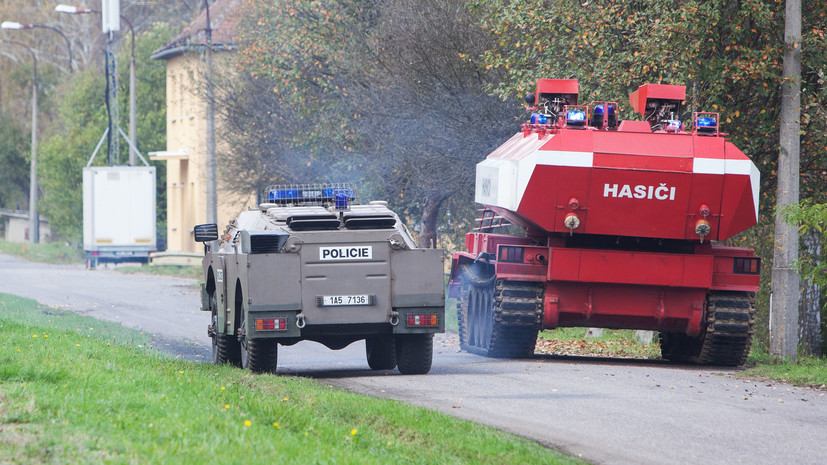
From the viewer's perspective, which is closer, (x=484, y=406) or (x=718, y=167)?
(x=484, y=406)

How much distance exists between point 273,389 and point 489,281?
19.8ft

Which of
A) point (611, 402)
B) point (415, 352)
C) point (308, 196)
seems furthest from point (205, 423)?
point (308, 196)

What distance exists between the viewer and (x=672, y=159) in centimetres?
1452

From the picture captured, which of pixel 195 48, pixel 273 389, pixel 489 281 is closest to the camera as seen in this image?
pixel 273 389

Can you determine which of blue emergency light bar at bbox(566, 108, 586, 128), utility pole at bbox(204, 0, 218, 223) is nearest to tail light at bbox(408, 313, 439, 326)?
blue emergency light bar at bbox(566, 108, 586, 128)

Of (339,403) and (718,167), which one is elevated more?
(718,167)

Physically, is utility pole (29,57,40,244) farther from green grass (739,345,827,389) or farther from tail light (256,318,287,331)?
tail light (256,318,287,331)

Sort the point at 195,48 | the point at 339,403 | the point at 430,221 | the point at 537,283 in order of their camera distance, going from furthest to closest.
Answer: the point at 195,48, the point at 430,221, the point at 537,283, the point at 339,403

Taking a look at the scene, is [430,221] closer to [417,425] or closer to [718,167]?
[718,167]

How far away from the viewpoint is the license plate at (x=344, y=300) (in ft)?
41.1

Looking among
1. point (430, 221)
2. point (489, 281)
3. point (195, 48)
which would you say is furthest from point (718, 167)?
point (195, 48)

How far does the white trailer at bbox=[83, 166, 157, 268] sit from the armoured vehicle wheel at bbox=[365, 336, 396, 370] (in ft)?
84.0

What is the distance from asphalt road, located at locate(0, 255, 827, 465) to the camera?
28.0 feet

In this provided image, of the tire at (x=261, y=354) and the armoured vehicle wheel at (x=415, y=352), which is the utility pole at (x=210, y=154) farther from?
the armoured vehicle wheel at (x=415, y=352)
